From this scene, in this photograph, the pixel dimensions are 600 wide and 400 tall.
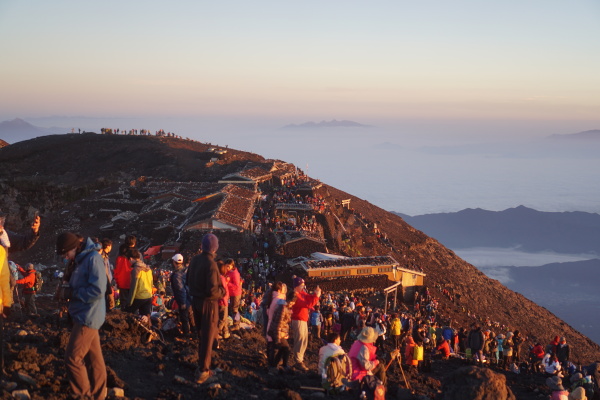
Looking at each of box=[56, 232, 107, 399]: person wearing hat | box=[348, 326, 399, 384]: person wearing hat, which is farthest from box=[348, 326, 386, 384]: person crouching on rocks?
box=[56, 232, 107, 399]: person wearing hat

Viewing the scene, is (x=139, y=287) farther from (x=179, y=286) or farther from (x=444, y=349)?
(x=444, y=349)

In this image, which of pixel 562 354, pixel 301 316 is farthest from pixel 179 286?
pixel 562 354

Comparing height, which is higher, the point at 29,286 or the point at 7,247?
the point at 7,247

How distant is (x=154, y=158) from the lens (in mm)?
56688

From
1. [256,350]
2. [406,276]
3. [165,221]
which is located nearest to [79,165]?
[165,221]

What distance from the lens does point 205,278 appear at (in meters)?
7.04

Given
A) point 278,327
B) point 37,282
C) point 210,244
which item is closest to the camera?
point 210,244

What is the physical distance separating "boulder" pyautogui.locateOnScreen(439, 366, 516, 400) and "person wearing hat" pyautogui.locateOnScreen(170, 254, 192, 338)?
403cm

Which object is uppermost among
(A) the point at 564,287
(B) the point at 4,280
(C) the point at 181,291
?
(B) the point at 4,280

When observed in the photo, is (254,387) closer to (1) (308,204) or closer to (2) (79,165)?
(1) (308,204)

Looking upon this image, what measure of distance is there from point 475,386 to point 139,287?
5137 millimetres

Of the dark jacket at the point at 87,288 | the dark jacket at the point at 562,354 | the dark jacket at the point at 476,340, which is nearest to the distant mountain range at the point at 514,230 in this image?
the dark jacket at the point at 562,354

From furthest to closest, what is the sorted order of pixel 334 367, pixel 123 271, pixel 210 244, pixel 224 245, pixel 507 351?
1. pixel 224 245
2. pixel 507 351
3. pixel 123 271
4. pixel 334 367
5. pixel 210 244

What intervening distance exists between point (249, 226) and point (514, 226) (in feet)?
461
